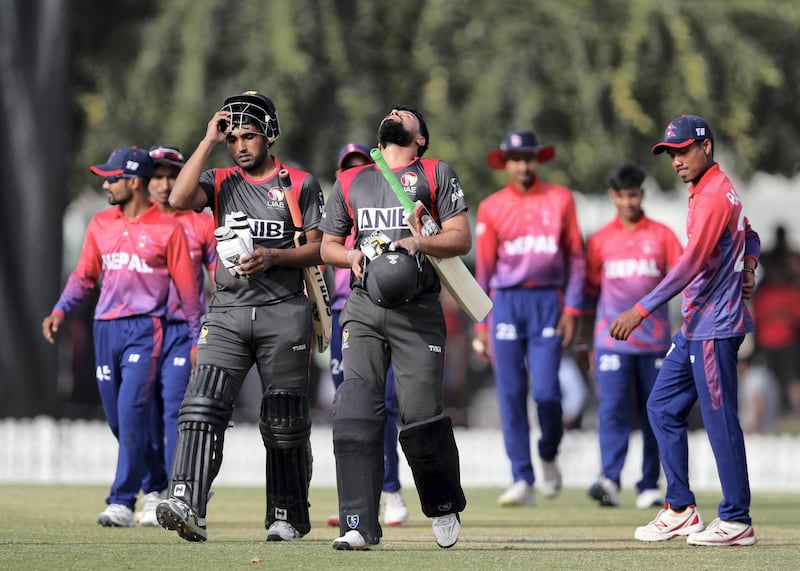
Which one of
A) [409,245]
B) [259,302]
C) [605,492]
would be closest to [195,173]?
[259,302]

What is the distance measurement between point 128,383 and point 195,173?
2650mm

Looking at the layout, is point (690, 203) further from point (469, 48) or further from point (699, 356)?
point (469, 48)

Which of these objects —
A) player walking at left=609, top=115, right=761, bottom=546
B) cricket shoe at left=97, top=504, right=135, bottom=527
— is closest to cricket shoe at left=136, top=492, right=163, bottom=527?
cricket shoe at left=97, top=504, right=135, bottom=527

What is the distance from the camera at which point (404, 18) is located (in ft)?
61.9

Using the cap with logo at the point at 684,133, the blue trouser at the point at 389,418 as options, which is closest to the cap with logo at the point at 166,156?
the blue trouser at the point at 389,418

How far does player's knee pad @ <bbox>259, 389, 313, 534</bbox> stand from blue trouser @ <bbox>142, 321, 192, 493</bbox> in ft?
7.40

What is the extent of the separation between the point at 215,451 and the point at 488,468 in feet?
29.9

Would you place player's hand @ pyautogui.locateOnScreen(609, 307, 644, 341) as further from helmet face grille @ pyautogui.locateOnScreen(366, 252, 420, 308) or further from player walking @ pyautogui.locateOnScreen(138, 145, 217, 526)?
player walking @ pyautogui.locateOnScreen(138, 145, 217, 526)

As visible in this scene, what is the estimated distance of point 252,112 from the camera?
911 centimetres

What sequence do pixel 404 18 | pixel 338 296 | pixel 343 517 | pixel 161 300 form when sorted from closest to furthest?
pixel 343 517
pixel 161 300
pixel 338 296
pixel 404 18

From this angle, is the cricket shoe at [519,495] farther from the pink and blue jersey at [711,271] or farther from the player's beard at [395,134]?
the player's beard at [395,134]

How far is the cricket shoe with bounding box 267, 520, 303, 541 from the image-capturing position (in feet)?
29.9

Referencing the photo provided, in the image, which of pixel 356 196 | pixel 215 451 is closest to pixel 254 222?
pixel 356 196

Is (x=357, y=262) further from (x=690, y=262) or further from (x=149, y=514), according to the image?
(x=149, y=514)
